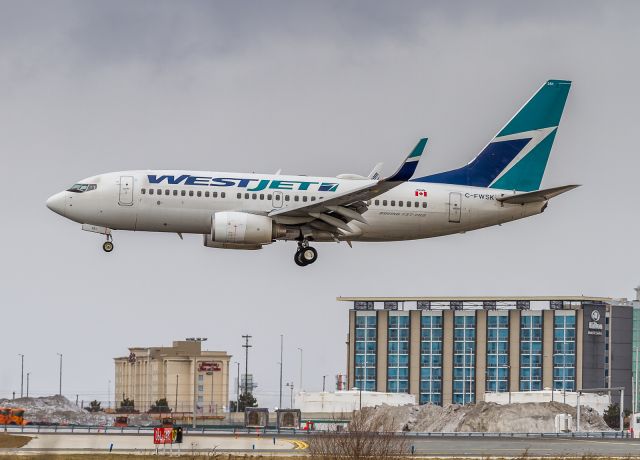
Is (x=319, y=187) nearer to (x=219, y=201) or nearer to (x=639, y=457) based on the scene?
(x=219, y=201)

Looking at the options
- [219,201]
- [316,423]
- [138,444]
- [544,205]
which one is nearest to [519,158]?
[544,205]

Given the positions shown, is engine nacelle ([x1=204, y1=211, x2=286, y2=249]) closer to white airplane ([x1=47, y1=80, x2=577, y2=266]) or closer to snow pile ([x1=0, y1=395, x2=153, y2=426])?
white airplane ([x1=47, y1=80, x2=577, y2=266])

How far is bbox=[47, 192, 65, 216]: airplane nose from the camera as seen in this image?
83.1 meters

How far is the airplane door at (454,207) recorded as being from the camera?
85.2m

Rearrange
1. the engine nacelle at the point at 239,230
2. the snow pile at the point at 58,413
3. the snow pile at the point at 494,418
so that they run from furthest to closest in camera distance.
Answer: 1. the snow pile at the point at 494,418
2. the snow pile at the point at 58,413
3. the engine nacelle at the point at 239,230

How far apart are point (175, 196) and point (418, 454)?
69.6 feet

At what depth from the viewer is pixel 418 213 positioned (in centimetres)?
8444

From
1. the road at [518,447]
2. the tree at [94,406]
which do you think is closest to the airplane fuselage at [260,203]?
the road at [518,447]

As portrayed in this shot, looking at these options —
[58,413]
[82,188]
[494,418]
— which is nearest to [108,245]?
→ [82,188]

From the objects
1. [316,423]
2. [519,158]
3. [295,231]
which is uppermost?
[519,158]

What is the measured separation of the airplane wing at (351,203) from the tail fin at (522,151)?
6.66 metres

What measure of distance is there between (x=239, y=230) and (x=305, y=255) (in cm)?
532

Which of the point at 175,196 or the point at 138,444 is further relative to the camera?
the point at 138,444

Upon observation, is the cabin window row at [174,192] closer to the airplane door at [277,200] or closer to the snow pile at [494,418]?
the airplane door at [277,200]
